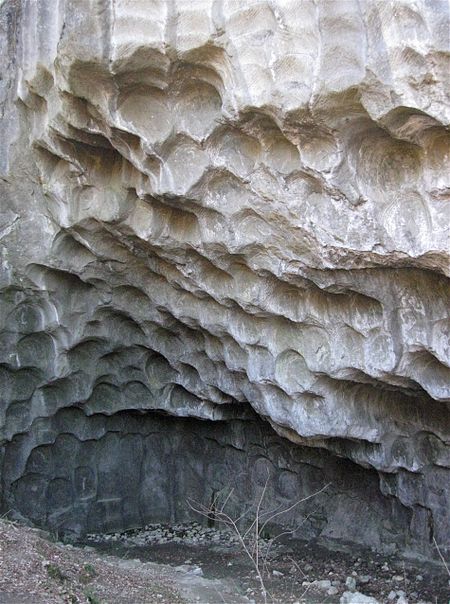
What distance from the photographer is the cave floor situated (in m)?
4.82

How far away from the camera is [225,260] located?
457 centimetres

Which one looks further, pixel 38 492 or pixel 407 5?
pixel 38 492

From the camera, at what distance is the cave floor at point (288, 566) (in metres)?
4.82

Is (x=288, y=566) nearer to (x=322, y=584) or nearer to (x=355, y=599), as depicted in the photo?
(x=322, y=584)

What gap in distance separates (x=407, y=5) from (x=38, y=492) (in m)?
4.76

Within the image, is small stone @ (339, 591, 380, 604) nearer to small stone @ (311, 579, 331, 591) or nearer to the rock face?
small stone @ (311, 579, 331, 591)

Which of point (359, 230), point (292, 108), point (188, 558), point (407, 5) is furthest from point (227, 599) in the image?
point (407, 5)

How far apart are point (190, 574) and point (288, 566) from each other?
0.90 meters

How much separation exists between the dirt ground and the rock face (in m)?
0.30

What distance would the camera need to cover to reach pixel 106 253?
5195 mm

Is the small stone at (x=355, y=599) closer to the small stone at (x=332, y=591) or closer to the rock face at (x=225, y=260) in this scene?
the small stone at (x=332, y=591)

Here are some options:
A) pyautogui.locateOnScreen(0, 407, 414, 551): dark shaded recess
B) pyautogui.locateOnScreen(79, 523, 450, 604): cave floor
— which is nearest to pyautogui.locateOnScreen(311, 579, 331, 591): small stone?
pyautogui.locateOnScreen(79, 523, 450, 604): cave floor

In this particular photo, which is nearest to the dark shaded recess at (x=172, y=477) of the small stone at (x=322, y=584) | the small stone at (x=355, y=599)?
the small stone at (x=322, y=584)

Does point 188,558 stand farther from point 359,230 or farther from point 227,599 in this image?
point 359,230
